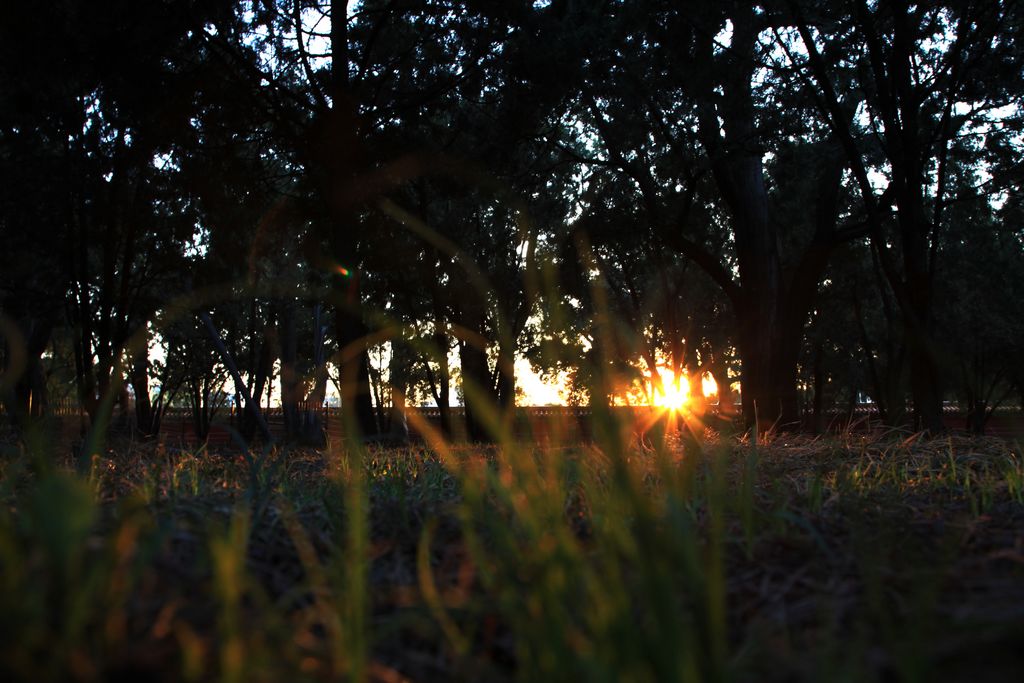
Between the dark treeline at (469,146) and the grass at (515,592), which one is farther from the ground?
the dark treeline at (469,146)

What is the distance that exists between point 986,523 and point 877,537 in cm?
57

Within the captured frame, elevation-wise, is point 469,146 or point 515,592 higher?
point 469,146

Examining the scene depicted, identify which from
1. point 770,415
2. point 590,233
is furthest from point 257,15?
point 770,415

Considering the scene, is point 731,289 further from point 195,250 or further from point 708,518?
point 708,518

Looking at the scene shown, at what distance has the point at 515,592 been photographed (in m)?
1.41

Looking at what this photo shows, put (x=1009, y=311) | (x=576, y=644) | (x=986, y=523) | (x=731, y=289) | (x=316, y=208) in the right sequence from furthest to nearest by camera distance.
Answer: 1. (x=1009, y=311)
2. (x=731, y=289)
3. (x=316, y=208)
4. (x=986, y=523)
5. (x=576, y=644)

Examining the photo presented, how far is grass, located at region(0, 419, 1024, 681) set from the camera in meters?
1.05

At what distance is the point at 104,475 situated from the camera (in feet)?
11.2

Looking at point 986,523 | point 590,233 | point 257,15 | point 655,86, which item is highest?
point 257,15

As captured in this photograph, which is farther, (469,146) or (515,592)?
(469,146)

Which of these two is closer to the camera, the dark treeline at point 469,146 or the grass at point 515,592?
the grass at point 515,592

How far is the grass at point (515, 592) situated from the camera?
1047 millimetres

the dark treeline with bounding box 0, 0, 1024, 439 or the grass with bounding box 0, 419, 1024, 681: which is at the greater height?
the dark treeline with bounding box 0, 0, 1024, 439

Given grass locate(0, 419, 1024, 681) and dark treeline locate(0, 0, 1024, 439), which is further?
dark treeline locate(0, 0, 1024, 439)
